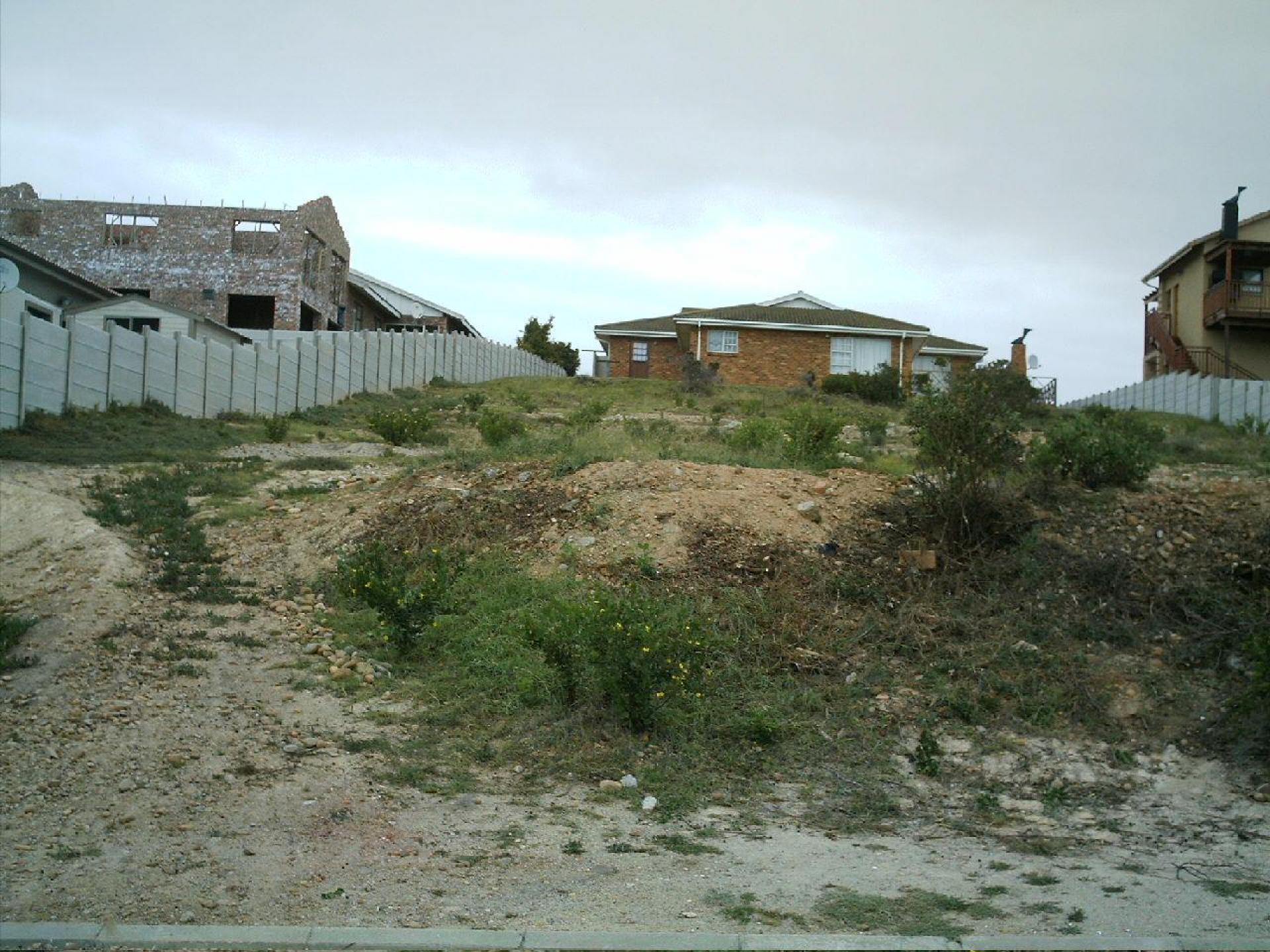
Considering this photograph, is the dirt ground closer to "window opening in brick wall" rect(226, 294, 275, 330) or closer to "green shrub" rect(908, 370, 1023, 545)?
"green shrub" rect(908, 370, 1023, 545)

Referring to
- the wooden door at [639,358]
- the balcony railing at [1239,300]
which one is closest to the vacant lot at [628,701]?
the balcony railing at [1239,300]

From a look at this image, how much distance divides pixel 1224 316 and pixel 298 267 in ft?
99.0

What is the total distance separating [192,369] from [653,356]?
2289cm

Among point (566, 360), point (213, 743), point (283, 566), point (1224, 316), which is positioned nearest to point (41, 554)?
point (283, 566)

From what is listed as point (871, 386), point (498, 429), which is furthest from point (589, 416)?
point (871, 386)

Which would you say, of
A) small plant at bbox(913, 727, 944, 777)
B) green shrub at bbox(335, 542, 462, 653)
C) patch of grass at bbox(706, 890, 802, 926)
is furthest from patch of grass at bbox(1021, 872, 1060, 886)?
green shrub at bbox(335, 542, 462, 653)

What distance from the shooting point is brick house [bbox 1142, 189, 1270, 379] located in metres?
35.9

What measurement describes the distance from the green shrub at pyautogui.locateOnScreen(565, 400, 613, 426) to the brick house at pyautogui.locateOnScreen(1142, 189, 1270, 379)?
20.3 metres

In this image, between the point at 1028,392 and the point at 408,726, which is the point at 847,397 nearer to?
the point at 1028,392

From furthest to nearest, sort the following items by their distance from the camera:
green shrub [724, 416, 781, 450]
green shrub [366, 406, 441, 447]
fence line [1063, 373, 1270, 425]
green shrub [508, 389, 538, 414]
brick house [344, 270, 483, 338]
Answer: brick house [344, 270, 483, 338]
fence line [1063, 373, 1270, 425]
green shrub [508, 389, 538, 414]
green shrub [366, 406, 441, 447]
green shrub [724, 416, 781, 450]

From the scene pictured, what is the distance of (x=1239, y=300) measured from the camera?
118 ft

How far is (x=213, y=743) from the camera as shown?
8.09m

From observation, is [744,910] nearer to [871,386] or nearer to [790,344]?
[871,386]

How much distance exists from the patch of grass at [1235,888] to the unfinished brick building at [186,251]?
3794 centimetres
